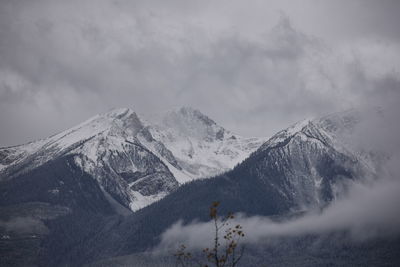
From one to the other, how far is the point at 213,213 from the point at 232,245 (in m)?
3.34

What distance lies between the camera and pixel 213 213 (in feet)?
218

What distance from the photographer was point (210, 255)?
67.1m

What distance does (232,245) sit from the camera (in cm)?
6612

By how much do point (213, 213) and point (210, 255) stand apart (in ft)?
13.0

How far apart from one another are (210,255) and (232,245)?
2427 millimetres
